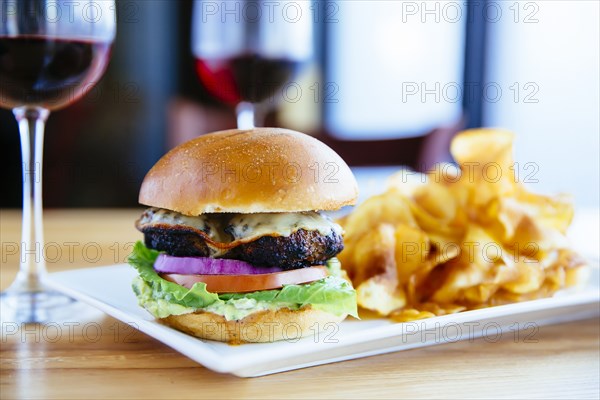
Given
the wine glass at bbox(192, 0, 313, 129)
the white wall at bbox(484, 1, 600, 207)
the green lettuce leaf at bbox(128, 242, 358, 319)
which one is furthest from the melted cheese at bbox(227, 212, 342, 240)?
the white wall at bbox(484, 1, 600, 207)

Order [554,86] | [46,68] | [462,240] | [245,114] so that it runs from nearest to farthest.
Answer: [46,68] → [462,240] → [245,114] → [554,86]

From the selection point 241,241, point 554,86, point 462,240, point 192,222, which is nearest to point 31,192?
point 192,222

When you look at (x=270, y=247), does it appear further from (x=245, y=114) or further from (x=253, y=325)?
(x=245, y=114)

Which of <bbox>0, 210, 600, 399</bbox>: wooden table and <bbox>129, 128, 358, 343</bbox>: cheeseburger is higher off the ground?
<bbox>129, 128, 358, 343</bbox>: cheeseburger

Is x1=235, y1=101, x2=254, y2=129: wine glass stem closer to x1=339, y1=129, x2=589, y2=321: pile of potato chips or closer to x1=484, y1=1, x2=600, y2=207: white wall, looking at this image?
x1=339, y1=129, x2=589, y2=321: pile of potato chips

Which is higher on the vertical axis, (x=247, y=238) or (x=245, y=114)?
(x=245, y=114)

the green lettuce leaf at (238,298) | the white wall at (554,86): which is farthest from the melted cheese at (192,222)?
the white wall at (554,86)
